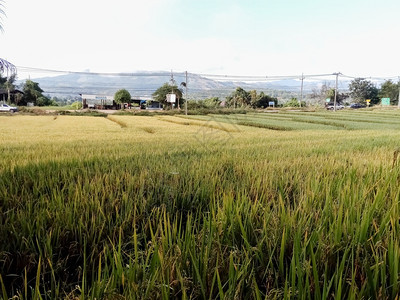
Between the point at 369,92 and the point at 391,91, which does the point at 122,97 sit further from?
the point at 369,92

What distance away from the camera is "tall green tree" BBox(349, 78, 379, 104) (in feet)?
190

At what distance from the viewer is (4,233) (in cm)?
120

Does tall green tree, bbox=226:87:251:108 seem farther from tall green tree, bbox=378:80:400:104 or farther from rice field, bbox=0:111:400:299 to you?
rice field, bbox=0:111:400:299

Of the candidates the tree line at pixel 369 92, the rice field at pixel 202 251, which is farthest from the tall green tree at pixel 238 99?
the rice field at pixel 202 251

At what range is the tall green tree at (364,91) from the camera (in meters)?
58.0

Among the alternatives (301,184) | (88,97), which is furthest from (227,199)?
(88,97)

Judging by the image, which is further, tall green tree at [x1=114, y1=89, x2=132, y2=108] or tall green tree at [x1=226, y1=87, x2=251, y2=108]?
tall green tree at [x1=226, y1=87, x2=251, y2=108]

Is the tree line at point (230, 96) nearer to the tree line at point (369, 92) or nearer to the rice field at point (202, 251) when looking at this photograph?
the tree line at point (369, 92)

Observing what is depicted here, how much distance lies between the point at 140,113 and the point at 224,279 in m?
31.8

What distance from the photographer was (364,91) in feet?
193

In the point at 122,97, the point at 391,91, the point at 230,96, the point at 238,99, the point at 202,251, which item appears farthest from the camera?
the point at 391,91

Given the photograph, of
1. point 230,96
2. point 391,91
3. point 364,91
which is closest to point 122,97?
point 230,96

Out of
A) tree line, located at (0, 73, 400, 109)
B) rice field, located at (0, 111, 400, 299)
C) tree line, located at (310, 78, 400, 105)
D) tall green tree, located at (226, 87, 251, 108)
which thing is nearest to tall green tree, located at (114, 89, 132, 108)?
tree line, located at (0, 73, 400, 109)

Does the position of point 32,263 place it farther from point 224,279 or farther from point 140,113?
point 140,113
